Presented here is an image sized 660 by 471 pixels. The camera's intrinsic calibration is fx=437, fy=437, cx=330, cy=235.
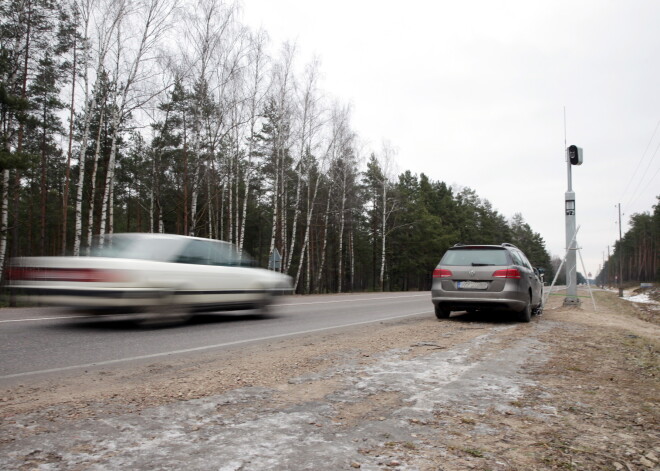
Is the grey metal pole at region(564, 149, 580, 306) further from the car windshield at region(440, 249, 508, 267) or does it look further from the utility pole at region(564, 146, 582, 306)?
the car windshield at region(440, 249, 508, 267)

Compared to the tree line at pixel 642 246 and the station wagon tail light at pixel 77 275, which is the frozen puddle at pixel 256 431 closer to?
the station wagon tail light at pixel 77 275

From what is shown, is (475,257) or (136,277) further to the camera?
(475,257)

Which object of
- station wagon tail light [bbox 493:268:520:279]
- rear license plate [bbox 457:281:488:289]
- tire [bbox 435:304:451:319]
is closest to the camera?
station wagon tail light [bbox 493:268:520:279]

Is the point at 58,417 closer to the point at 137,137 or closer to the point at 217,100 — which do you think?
the point at 217,100

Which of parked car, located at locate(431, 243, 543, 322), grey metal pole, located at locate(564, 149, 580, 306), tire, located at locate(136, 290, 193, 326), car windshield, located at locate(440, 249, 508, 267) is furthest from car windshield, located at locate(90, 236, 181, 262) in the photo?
grey metal pole, located at locate(564, 149, 580, 306)

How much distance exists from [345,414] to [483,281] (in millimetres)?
6892

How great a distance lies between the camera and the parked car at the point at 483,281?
9.24 m

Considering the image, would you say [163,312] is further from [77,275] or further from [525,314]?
[525,314]

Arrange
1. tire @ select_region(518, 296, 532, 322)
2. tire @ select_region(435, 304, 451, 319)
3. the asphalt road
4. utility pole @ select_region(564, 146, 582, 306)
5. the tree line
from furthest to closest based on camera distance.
Answer: the tree line < utility pole @ select_region(564, 146, 582, 306) < tire @ select_region(435, 304, 451, 319) < tire @ select_region(518, 296, 532, 322) < the asphalt road

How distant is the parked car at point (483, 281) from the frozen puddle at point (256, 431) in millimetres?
5070

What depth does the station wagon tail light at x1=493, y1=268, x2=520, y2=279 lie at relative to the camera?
9227 millimetres

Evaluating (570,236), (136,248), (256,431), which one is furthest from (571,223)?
(256,431)

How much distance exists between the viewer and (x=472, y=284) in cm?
948

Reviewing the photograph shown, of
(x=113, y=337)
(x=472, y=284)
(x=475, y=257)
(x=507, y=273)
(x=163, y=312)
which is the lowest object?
(x=113, y=337)
